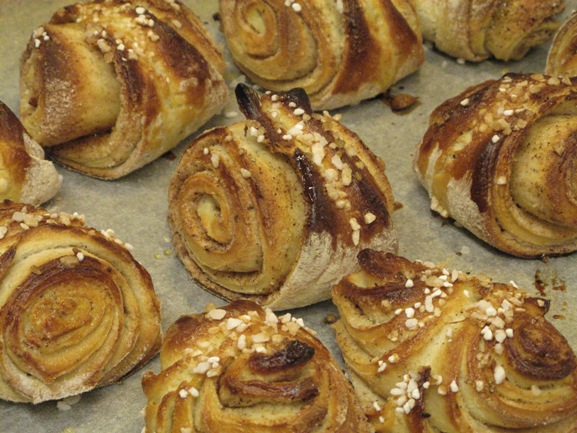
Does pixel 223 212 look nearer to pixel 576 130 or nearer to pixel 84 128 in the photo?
pixel 84 128

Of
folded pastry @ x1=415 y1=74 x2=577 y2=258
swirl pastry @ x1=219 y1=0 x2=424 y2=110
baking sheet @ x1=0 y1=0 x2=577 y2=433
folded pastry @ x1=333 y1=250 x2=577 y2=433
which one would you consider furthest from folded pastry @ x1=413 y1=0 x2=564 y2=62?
folded pastry @ x1=333 y1=250 x2=577 y2=433

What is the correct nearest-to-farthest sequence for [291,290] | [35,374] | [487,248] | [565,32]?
1. [35,374]
2. [291,290]
3. [487,248]
4. [565,32]

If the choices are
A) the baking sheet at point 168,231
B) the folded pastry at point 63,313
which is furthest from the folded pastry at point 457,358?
the folded pastry at point 63,313

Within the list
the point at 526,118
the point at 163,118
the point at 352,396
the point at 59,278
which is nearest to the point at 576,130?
the point at 526,118

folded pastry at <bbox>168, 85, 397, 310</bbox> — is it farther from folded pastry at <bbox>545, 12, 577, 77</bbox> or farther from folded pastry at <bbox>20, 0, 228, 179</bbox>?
folded pastry at <bbox>545, 12, 577, 77</bbox>

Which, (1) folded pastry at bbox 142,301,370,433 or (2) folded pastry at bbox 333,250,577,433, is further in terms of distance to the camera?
(2) folded pastry at bbox 333,250,577,433
